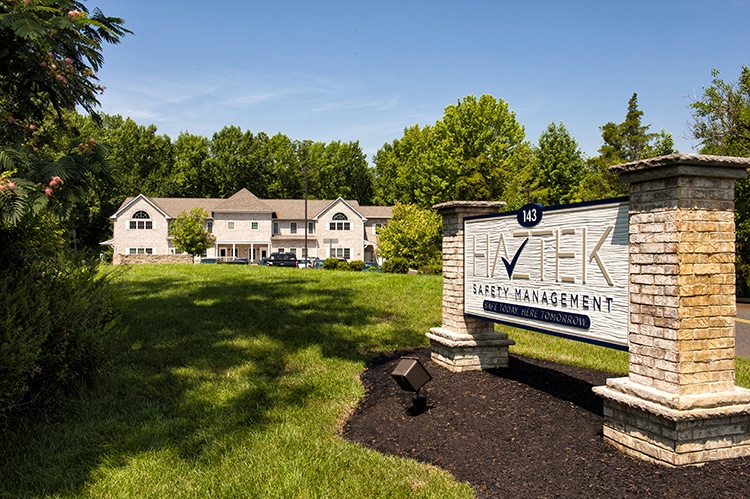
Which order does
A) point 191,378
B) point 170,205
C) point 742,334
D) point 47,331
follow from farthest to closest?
point 170,205 → point 742,334 → point 191,378 → point 47,331

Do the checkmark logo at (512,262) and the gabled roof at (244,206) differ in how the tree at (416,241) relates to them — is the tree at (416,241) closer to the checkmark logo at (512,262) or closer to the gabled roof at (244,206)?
the gabled roof at (244,206)

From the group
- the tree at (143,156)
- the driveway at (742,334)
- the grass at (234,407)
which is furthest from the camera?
the tree at (143,156)

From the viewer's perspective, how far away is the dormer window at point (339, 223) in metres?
54.0

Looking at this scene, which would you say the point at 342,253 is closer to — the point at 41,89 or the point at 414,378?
the point at 41,89

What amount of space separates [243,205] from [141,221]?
31.8 ft

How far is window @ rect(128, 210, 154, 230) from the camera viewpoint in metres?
50.4

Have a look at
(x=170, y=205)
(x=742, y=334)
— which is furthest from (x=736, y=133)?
(x=170, y=205)

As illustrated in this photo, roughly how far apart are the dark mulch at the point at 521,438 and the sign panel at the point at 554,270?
35.6 inches

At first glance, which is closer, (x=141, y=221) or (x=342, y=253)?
(x=141, y=221)

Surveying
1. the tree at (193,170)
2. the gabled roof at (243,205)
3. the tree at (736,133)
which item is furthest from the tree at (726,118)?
the tree at (193,170)

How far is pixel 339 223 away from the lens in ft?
178

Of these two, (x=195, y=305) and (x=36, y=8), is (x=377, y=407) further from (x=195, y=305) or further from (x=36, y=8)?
(x=195, y=305)

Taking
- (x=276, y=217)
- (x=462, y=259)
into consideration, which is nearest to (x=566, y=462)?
(x=462, y=259)

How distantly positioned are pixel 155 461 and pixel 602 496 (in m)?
4.10
